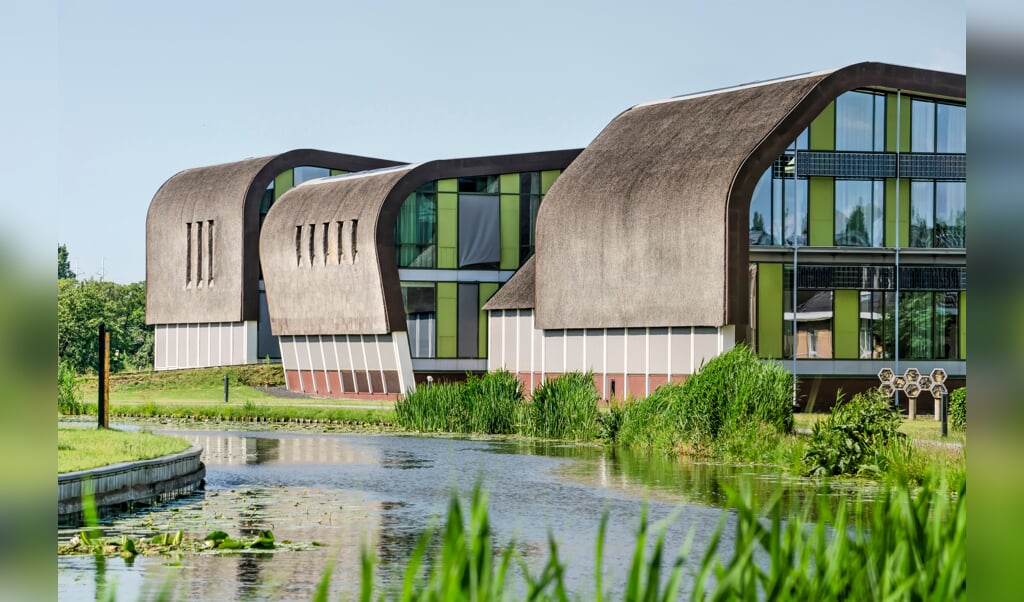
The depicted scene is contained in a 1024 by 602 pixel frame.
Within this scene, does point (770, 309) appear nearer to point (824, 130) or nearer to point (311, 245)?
point (824, 130)

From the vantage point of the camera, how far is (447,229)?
167 feet

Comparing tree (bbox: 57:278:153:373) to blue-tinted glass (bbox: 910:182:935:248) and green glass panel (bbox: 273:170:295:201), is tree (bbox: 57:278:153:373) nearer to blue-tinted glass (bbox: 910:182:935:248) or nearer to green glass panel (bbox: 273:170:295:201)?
green glass panel (bbox: 273:170:295:201)

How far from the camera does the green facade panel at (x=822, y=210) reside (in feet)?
125

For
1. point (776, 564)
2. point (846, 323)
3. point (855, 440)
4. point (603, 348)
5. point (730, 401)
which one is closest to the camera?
point (776, 564)

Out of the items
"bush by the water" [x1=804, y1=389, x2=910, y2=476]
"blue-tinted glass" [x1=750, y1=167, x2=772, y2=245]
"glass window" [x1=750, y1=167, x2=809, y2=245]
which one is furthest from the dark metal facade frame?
"bush by the water" [x1=804, y1=389, x2=910, y2=476]

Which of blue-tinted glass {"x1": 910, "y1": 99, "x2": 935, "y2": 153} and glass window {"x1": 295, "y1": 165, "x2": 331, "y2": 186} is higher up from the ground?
glass window {"x1": 295, "y1": 165, "x2": 331, "y2": 186}

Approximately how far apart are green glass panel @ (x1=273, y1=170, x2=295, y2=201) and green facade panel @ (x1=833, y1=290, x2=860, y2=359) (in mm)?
27147

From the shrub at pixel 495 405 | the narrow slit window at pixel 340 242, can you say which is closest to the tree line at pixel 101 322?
the narrow slit window at pixel 340 242

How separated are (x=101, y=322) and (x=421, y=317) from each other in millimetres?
22431

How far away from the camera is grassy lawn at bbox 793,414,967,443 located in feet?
84.9

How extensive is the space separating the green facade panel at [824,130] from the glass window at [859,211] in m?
1.28

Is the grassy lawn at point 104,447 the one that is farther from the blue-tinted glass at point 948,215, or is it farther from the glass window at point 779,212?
the blue-tinted glass at point 948,215

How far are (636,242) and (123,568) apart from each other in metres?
27.0

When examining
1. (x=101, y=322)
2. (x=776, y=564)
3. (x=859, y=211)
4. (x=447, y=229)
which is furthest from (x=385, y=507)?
(x=101, y=322)
